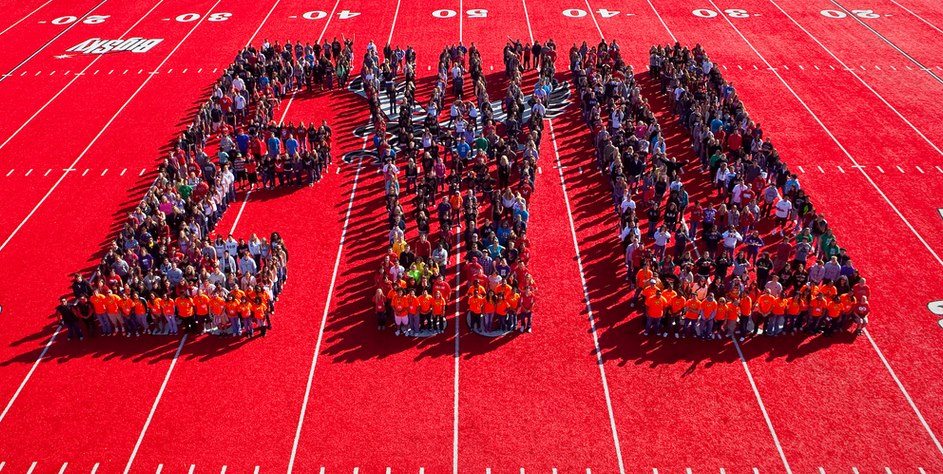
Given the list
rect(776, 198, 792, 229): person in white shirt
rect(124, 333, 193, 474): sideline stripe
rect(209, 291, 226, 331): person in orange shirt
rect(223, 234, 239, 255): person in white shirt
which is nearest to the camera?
rect(124, 333, 193, 474): sideline stripe

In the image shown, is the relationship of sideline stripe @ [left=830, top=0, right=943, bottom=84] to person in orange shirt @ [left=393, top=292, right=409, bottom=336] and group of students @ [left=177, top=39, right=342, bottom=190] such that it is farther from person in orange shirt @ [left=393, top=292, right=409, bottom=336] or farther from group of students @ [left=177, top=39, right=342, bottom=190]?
person in orange shirt @ [left=393, top=292, right=409, bottom=336]

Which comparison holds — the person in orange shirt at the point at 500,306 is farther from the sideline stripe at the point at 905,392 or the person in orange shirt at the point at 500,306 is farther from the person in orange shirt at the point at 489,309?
the sideline stripe at the point at 905,392

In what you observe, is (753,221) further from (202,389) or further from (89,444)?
(89,444)

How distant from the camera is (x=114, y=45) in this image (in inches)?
1391

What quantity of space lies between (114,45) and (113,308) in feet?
75.3

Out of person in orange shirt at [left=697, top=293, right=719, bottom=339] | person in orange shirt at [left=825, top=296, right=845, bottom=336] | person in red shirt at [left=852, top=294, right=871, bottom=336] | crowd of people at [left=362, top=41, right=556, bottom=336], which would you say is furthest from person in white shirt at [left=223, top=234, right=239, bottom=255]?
person in red shirt at [left=852, top=294, right=871, bottom=336]

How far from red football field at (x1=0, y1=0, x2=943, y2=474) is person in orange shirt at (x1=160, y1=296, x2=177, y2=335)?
18.3 inches

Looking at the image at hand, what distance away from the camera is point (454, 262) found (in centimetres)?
1942

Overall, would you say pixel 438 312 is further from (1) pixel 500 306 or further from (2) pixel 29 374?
(2) pixel 29 374

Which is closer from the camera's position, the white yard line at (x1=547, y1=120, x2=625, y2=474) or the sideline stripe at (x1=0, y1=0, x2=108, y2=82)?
the white yard line at (x1=547, y1=120, x2=625, y2=474)

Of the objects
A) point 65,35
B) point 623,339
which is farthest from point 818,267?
point 65,35

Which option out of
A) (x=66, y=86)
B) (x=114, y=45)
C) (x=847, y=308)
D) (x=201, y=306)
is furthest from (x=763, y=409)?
(x=114, y=45)

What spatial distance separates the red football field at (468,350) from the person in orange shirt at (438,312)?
0.84 ft

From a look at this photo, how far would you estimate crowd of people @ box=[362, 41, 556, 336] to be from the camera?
1672cm
